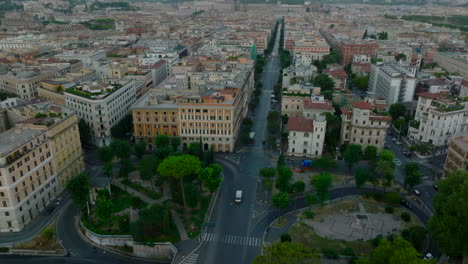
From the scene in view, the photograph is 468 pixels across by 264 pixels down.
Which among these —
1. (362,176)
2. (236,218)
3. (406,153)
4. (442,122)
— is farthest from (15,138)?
(442,122)

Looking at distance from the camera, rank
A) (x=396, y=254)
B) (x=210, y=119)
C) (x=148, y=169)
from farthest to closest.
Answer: (x=210, y=119)
(x=148, y=169)
(x=396, y=254)

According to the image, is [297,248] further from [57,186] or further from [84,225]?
[57,186]

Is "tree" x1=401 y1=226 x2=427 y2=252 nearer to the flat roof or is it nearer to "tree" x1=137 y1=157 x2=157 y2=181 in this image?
"tree" x1=137 y1=157 x2=157 y2=181

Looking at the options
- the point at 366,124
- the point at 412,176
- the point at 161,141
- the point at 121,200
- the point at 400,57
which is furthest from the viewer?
the point at 400,57

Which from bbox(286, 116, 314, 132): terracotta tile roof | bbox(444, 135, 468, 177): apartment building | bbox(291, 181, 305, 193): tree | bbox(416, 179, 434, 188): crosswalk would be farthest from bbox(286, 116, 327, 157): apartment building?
bbox(444, 135, 468, 177): apartment building

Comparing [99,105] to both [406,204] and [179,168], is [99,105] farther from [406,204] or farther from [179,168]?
[406,204]

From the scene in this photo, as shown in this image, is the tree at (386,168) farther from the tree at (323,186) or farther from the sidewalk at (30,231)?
the sidewalk at (30,231)

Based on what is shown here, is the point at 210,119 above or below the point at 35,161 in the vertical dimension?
above
